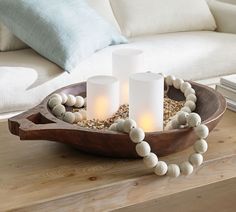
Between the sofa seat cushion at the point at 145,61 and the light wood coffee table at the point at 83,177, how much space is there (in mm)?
651

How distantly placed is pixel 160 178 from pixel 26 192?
12.3 inches

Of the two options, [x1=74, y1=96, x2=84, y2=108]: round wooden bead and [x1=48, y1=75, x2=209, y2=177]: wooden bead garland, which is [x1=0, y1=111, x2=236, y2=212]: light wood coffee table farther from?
[x1=74, y1=96, x2=84, y2=108]: round wooden bead

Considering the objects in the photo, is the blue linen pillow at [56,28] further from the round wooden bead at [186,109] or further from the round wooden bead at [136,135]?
the round wooden bead at [136,135]

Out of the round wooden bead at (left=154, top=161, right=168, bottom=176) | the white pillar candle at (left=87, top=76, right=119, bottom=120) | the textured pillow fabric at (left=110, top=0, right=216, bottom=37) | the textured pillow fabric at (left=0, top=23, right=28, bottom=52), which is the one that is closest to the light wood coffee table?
the round wooden bead at (left=154, top=161, right=168, bottom=176)

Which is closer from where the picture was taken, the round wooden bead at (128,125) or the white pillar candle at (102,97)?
the round wooden bead at (128,125)

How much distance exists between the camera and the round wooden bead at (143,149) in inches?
49.2

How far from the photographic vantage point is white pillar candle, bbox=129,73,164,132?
1.34 meters

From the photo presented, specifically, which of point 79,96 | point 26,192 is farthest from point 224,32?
point 26,192

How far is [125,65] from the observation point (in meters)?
1.52

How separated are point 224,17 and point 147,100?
1796 millimetres

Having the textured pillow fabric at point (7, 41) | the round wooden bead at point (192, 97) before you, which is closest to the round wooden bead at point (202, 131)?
the round wooden bead at point (192, 97)

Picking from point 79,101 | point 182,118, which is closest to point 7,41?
point 79,101

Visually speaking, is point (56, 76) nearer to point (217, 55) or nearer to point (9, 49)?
point (9, 49)

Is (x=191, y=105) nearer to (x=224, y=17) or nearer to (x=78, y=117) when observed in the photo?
(x=78, y=117)
